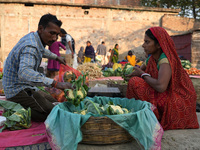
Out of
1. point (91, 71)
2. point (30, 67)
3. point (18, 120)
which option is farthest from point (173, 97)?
point (91, 71)

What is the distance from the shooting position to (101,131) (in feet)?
5.49

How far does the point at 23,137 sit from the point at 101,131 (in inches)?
33.0

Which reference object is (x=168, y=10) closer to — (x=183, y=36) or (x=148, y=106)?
(x=183, y=36)

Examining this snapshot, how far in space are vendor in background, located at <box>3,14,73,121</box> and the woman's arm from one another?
2.96ft

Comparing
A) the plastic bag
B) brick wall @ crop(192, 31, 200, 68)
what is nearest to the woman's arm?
the plastic bag

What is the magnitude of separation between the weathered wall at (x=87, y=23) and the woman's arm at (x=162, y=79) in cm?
1106

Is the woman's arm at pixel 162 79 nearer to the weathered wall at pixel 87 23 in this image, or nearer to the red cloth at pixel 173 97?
the red cloth at pixel 173 97

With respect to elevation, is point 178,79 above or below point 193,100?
above

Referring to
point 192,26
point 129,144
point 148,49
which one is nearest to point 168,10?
point 192,26

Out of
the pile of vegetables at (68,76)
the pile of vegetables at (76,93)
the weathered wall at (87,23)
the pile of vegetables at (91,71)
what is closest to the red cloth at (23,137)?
the pile of vegetables at (76,93)

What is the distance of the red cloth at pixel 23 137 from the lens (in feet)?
5.92

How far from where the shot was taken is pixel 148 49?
88.9 inches

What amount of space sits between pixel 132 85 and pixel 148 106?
1.60 ft

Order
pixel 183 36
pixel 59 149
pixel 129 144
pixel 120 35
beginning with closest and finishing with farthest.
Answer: pixel 59 149 → pixel 129 144 → pixel 183 36 → pixel 120 35
